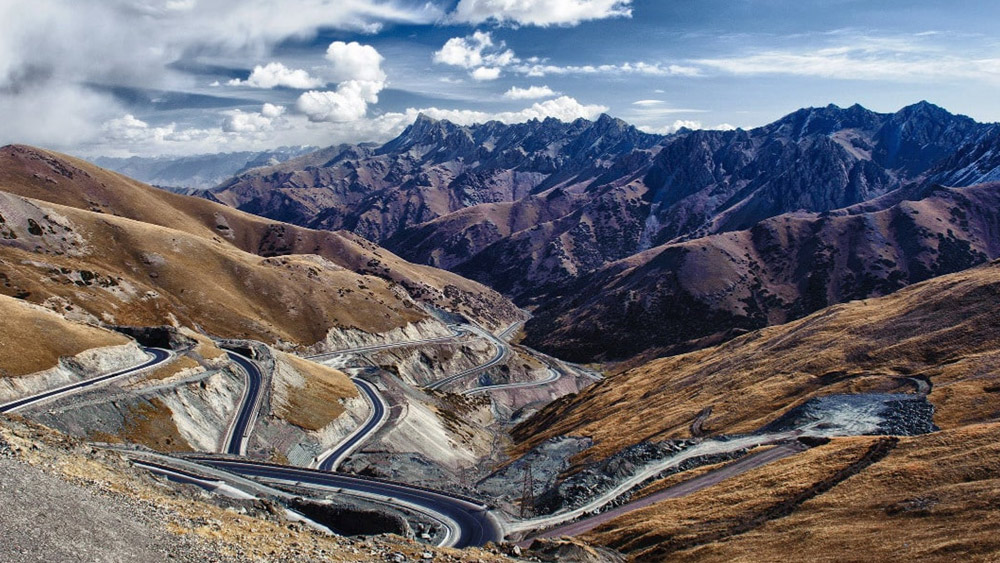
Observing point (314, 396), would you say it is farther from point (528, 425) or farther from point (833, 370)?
point (833, 370)

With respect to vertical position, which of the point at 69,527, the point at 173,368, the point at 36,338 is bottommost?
the point at 173,368

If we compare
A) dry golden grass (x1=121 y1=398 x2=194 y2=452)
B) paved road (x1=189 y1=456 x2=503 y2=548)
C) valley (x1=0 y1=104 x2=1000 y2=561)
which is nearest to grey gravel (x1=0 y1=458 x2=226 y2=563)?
valley (x1=0 y1=104 x2=1000 y2=561)

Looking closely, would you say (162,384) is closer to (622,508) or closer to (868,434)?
(622,508)

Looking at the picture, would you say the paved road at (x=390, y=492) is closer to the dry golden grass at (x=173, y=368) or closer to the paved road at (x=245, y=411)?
the paved road at (x=245, y=411)

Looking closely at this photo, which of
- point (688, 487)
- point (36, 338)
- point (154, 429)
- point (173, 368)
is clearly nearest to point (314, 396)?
point (173, 368)

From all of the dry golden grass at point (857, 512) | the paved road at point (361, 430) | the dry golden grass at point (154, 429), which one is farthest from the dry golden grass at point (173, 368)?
the dry golden grass at point (857, 512)

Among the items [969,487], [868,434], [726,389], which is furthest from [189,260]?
[969,487]

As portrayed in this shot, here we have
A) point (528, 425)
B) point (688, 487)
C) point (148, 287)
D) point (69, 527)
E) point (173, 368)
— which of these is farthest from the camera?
point (148, 287)
